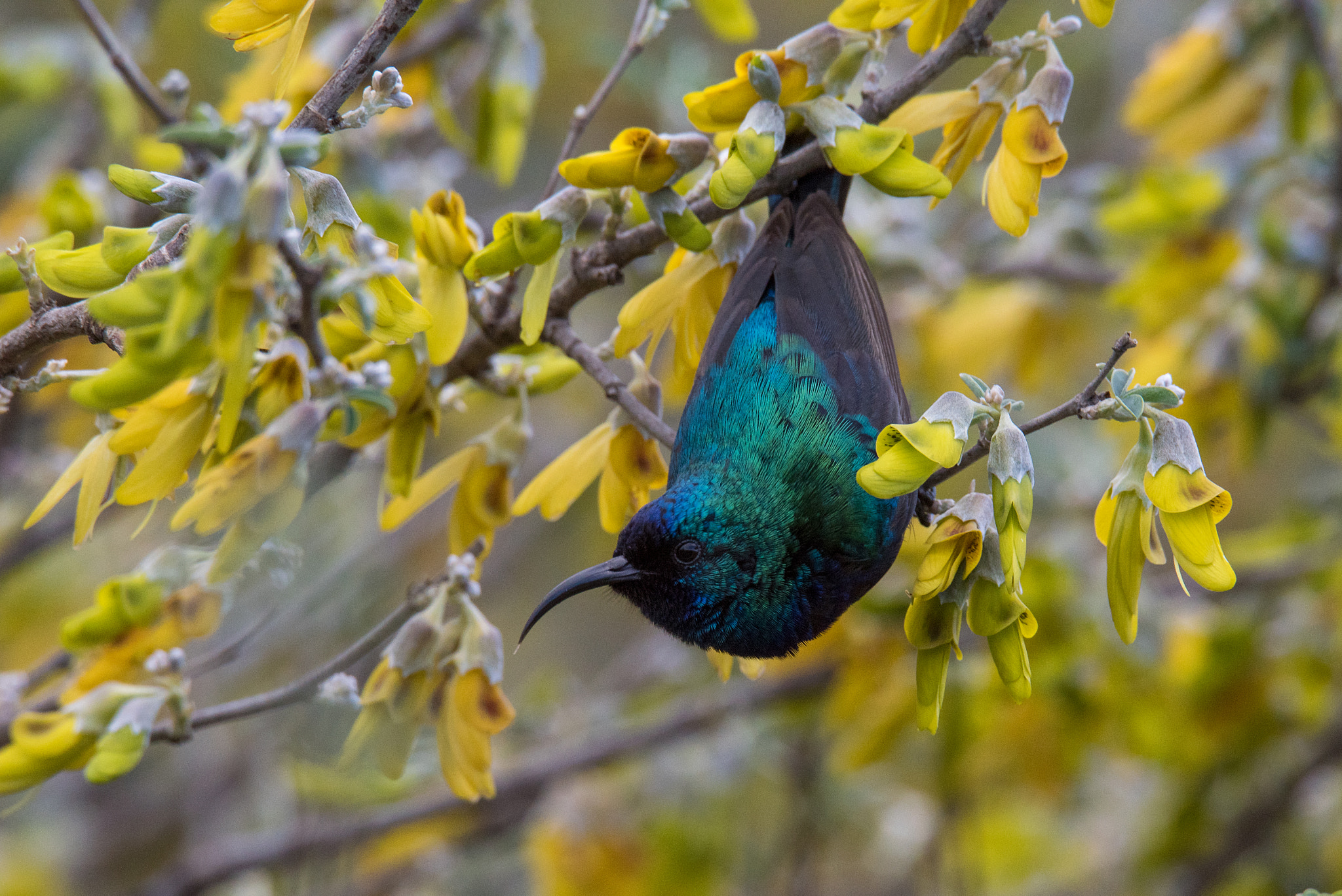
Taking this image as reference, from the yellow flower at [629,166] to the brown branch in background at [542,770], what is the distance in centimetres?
211

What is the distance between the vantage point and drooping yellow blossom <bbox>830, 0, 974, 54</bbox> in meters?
1.69

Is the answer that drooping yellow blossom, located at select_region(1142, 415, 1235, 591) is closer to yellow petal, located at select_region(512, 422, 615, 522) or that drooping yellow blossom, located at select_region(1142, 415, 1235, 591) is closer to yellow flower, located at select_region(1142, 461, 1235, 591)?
yellow flower, located at select_region(1142, 461, 1235, 591)

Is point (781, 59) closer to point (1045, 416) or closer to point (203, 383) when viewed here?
point (1045, 416)

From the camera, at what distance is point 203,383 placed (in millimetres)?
1558

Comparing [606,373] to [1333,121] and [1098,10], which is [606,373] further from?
[1333,121]

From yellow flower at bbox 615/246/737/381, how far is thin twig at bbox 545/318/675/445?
0.07 metres

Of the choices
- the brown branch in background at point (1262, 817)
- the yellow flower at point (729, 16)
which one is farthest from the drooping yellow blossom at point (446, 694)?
the brown branch in background at point (1262, 817)

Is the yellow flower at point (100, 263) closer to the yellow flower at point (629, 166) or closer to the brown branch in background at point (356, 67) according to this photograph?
the brown branch in background at point (356, 67)

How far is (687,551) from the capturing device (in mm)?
2002

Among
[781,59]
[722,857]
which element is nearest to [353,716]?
[781,59]

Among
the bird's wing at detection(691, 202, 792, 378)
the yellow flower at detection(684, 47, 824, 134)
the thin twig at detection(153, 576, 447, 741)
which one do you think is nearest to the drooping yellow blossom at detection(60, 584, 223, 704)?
the thin twig at detection(153, 576, 447, 741)

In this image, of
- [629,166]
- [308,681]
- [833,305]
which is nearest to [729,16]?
[833,305]

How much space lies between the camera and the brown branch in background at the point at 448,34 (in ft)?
9.21

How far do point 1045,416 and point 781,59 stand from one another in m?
0.70
